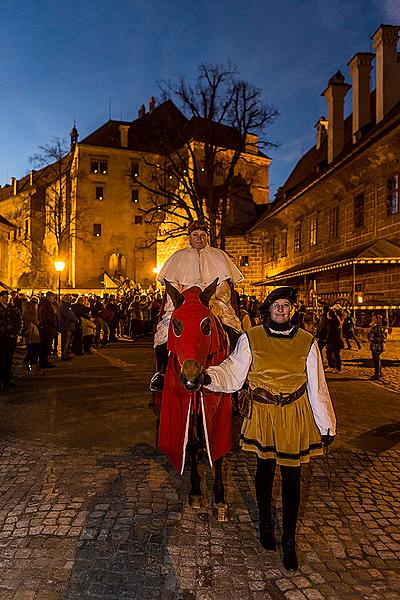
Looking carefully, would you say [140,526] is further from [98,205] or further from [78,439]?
[98,205]

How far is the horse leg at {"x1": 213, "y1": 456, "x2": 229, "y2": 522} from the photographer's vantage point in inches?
176

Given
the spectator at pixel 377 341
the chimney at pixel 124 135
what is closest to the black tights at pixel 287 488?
the spectator at pixel 377 341

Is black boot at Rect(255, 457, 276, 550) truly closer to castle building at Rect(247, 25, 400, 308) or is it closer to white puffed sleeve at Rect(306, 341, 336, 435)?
white puffed sleeve at Rect(306, 341, 336, 435)

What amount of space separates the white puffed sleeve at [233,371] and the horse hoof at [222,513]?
131 centimetres

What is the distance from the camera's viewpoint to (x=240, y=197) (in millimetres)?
43406

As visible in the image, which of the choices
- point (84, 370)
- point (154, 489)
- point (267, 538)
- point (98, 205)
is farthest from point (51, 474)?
point (98, 205)

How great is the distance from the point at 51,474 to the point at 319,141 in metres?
32.0

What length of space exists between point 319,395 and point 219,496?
1.62 metres

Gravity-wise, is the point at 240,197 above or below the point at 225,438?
above

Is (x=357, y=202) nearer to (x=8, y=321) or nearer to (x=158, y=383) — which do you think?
(x=8, y=321)

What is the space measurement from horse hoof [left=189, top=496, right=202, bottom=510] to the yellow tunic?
1.28 meters

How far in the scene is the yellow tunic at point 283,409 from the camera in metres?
3.62

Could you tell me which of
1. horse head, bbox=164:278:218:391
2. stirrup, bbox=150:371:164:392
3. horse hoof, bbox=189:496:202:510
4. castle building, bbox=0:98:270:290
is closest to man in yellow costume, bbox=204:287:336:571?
horse head, bbox=164:278:218:391

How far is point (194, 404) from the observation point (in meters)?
4.41
